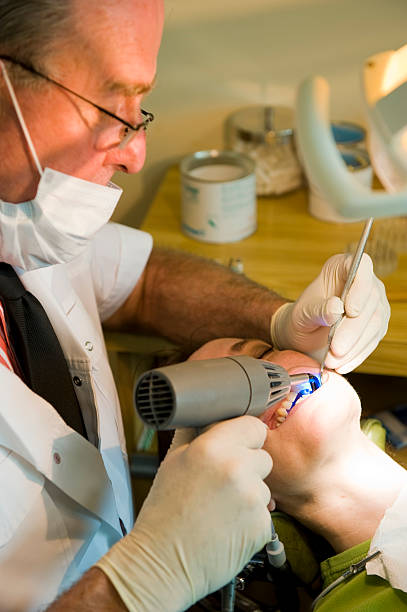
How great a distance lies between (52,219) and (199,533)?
1.81 ft

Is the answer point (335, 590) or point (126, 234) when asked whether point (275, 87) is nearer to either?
point (126, 234)

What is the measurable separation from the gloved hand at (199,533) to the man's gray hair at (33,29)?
0.61 m

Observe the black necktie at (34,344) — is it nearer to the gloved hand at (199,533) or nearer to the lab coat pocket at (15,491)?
the lab coat pocket at (15,491)

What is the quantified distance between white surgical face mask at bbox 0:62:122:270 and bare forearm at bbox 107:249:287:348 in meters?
0.51

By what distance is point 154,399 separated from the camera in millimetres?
1016

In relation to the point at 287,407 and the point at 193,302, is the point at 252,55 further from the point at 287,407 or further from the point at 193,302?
the point at 287,407

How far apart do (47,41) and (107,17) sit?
0.10 metres

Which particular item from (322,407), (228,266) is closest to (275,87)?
(228,266)

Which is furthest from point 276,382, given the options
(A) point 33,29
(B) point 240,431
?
(A) point 33,29

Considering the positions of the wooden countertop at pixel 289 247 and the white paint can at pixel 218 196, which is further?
the white paint can at pixel 218 196

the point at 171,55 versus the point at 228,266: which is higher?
the point at 171,55

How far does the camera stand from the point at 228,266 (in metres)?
1.90

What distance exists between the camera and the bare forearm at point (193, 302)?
1.66 m

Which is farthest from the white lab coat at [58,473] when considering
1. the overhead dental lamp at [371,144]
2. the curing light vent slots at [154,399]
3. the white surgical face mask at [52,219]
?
the overhead dental lamp at [371,144]
